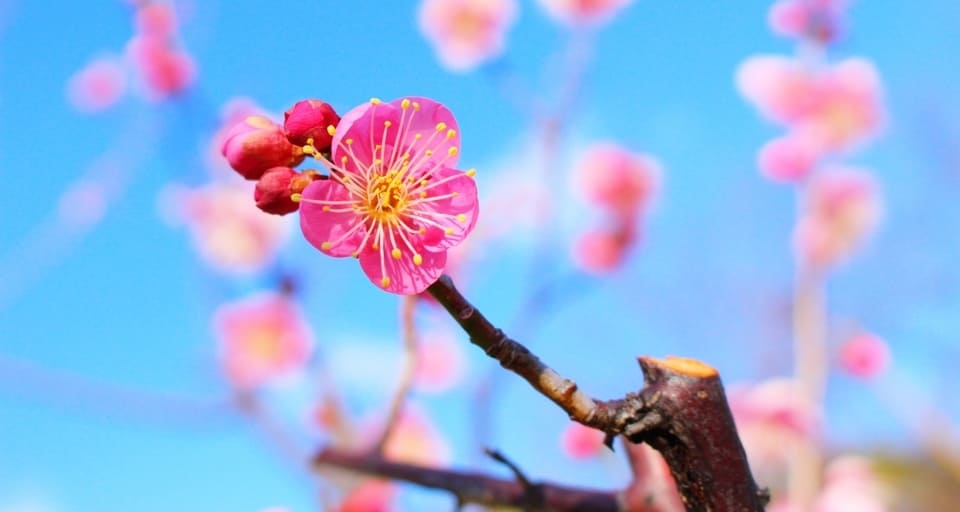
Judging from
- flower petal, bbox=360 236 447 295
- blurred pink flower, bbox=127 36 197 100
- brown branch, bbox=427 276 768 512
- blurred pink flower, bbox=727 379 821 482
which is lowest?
brown branch, bbox=427 276 768 512

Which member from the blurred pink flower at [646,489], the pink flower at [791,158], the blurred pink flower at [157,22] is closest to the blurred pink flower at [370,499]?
the blurred pink flower at [646,489]

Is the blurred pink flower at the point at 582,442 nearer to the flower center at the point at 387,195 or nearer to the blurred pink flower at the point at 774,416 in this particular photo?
the blurred pink flower at the point at 774,416

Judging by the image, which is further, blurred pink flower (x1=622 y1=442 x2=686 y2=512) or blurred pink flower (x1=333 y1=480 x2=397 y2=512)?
blurred pink flower (x1=333 y1=480 x2=397 y2=512)

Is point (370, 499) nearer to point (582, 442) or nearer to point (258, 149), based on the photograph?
point (582, 442)

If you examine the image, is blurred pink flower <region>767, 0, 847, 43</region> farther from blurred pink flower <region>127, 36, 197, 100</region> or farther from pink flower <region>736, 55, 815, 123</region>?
blurred pink flower <region>127, 36, 197, 100</region>

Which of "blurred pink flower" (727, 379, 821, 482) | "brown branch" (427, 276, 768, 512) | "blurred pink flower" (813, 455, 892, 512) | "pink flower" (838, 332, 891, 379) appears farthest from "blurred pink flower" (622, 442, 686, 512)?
"pink flower" (838, 332, 891, 379)

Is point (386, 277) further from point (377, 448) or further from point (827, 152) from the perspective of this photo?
point (827, 152)

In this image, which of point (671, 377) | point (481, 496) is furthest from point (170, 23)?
point (671, 377)
